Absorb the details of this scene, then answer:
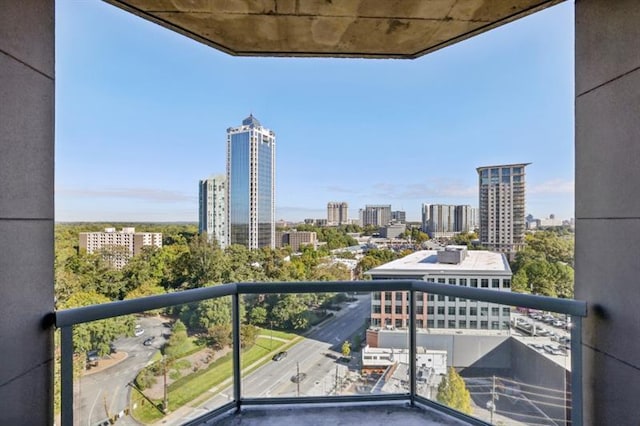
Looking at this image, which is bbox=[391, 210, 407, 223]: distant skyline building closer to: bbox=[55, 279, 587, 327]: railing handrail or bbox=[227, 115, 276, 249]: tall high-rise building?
bbox=[227, 115, 276, 249]: tall high-rise building

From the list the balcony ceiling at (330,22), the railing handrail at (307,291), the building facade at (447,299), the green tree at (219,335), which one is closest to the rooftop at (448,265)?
the building facade at (447,299)

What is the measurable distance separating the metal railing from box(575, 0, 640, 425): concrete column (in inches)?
3.2

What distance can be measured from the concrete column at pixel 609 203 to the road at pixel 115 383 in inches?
117

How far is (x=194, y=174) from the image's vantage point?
8.20 m

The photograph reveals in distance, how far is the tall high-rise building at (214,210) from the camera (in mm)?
4887

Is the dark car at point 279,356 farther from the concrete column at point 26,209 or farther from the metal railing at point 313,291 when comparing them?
the concrete column at point 26,209

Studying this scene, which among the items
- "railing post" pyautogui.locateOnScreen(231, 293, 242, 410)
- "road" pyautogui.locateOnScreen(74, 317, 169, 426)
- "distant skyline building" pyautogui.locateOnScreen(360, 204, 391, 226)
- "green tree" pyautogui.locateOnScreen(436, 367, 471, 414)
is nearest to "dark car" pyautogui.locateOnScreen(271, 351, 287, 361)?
"railing post" pyautogui.locateOnScreen(231, 293, 242, 410)

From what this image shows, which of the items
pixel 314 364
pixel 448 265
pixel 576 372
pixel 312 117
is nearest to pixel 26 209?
pixel 314 364

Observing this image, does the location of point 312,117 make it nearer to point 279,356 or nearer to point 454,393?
point 279,356

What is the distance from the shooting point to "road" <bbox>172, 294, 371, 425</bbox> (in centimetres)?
253

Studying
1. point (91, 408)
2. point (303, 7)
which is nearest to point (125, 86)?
point (303, 7)

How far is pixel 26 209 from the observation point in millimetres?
1632

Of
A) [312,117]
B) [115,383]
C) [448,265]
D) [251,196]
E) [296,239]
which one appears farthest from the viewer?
[312,117]

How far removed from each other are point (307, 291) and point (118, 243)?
3.17 metres
